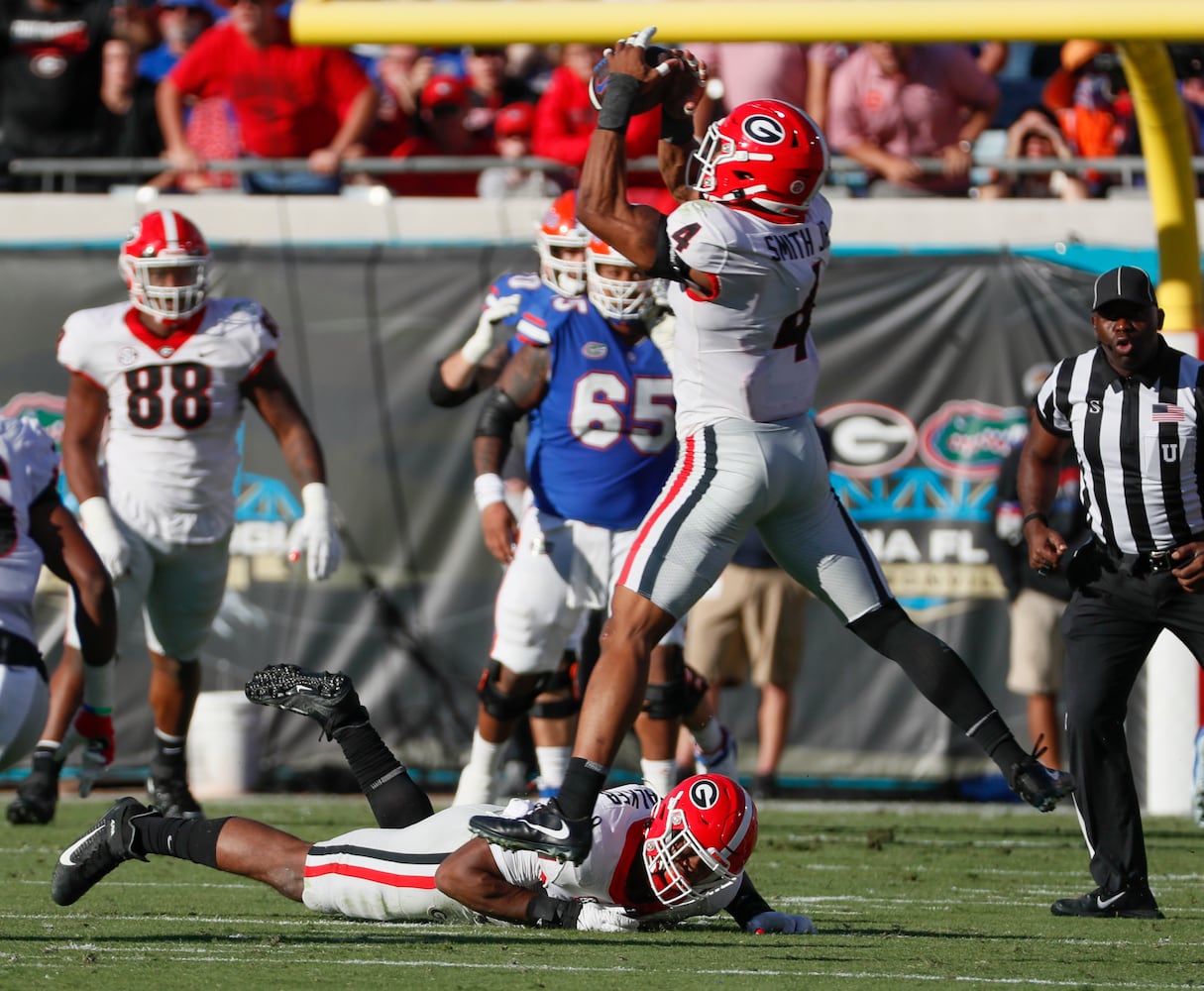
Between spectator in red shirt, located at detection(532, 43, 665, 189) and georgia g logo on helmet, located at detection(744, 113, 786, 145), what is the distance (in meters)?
5.26

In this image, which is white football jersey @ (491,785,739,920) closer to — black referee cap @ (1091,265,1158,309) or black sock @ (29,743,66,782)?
black referee cap @ (1091,265,1158,309)

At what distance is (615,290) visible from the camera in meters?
6.54

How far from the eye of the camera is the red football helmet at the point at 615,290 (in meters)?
6.48

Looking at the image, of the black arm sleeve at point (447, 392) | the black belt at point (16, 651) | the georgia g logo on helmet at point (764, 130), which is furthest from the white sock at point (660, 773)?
the georgia g logo on helmet at point (764, 130)

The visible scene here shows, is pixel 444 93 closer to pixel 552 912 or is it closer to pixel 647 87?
pixel 647 87

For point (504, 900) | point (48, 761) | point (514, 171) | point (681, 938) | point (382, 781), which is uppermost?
point (514, 171)

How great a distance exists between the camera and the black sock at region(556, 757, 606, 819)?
4.29 m

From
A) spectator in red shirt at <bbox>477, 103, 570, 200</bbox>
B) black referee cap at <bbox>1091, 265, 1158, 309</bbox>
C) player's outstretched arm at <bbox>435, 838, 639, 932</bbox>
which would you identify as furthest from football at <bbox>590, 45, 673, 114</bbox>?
spectator in red shirt at <bbox>477, 103, 570, 200</bbox>

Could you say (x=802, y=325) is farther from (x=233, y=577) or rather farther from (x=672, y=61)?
(x=233, y=577)

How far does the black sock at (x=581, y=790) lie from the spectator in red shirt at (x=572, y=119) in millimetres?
5979

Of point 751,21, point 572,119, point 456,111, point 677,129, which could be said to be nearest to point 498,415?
point 751,21

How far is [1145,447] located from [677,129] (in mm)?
1535

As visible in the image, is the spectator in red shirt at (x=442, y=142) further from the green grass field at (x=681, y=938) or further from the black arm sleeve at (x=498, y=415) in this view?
the green grass field at (x=681, y=938)

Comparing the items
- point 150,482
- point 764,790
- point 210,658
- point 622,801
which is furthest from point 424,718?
point 622,801
